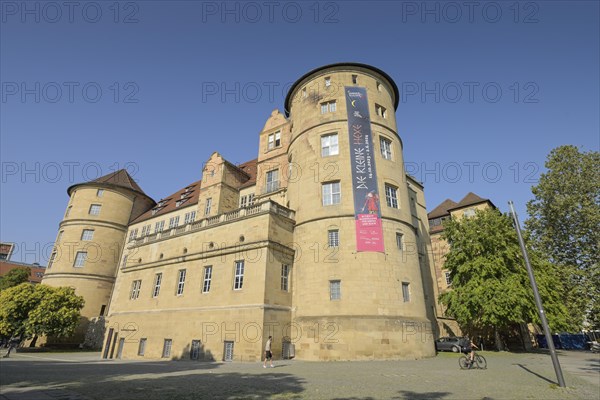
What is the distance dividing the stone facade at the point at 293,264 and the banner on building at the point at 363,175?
0.56 metres

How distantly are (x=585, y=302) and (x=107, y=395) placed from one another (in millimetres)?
35929

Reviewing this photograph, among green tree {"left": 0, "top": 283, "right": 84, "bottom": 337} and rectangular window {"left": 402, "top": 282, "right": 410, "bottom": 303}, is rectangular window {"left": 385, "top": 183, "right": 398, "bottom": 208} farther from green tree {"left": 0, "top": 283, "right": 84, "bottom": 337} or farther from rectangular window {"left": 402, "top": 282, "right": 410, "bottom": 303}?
green tree {"left": 0, "top": 283, "right": 84, "bottom": 337}

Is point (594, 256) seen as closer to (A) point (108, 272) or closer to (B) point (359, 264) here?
(B) point (359, 264)

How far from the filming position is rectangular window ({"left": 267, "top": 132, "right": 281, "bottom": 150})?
34.0m

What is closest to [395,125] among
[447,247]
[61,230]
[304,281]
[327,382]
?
[304,281]

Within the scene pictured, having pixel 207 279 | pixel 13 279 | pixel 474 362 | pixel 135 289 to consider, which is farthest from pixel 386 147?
pixel 13 279

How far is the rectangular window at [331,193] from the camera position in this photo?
26.0m

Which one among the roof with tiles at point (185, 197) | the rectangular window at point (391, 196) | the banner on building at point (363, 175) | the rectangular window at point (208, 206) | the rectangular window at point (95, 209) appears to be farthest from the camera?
the rectangular window at point (95, 209)

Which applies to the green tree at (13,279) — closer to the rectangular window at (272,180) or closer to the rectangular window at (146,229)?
the rectangular window at (146,229)

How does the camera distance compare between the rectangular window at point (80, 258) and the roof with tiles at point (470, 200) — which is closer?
the roof with tiles at point (470, 200)

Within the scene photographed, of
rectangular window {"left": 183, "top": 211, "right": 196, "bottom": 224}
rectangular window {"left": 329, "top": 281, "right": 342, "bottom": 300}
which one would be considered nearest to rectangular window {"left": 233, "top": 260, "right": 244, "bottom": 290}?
rectangular window {"left": 329, "top": 281, "right": 342, "bottom": 300}

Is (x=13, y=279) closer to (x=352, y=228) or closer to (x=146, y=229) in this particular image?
(x=146, y=229)

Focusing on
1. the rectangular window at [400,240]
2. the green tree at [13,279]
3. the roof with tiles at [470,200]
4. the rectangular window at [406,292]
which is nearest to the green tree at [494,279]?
Answer: the rectangular window at [406,292]

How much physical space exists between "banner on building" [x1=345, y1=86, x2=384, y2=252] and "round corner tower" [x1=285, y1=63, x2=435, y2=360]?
82 millimetres
